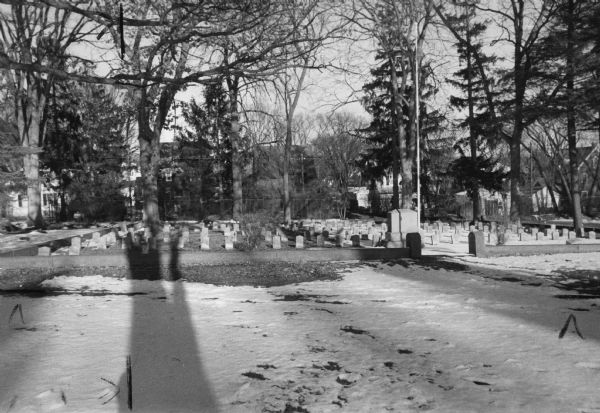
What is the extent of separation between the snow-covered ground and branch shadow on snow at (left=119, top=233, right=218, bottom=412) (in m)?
0.02

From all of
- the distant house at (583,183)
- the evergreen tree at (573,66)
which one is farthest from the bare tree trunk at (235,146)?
the distant house at (583,183)

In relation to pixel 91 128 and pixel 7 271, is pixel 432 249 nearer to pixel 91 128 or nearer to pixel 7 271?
pixel 7 271

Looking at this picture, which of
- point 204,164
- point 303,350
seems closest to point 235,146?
point 204,164

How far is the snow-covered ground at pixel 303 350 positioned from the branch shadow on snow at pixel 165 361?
0.02 m

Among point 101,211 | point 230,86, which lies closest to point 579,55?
point 230,86

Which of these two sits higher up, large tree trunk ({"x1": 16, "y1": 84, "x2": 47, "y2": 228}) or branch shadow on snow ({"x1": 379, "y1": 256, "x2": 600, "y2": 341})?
large tree trunk ({"x1": 16, "y1": 84, "x2": 47, "y2": 228})

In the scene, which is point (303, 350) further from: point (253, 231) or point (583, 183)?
point (583, 183)

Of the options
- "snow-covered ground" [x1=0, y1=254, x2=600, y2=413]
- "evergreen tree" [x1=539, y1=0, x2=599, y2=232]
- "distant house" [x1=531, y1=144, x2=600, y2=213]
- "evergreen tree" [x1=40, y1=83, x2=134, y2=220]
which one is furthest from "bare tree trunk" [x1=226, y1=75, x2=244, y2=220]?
"distant house" [x1=531, y1=144, x2=600, y2=213]

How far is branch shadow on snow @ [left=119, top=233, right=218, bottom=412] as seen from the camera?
12.3 feet

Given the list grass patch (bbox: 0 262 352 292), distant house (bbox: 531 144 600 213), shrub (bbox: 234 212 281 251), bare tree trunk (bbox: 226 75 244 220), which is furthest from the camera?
distant house (bbox: 531 144 600 213)

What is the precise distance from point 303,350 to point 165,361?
1344 mm

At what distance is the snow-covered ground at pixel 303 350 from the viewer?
12.4 feet

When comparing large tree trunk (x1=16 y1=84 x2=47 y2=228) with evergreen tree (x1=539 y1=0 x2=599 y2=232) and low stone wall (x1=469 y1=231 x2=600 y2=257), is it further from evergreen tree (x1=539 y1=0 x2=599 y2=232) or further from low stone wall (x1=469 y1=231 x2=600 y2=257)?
evergreen tree (x1=539 y1=0 x2=599 y2=232)

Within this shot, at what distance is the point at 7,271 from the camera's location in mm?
11125
